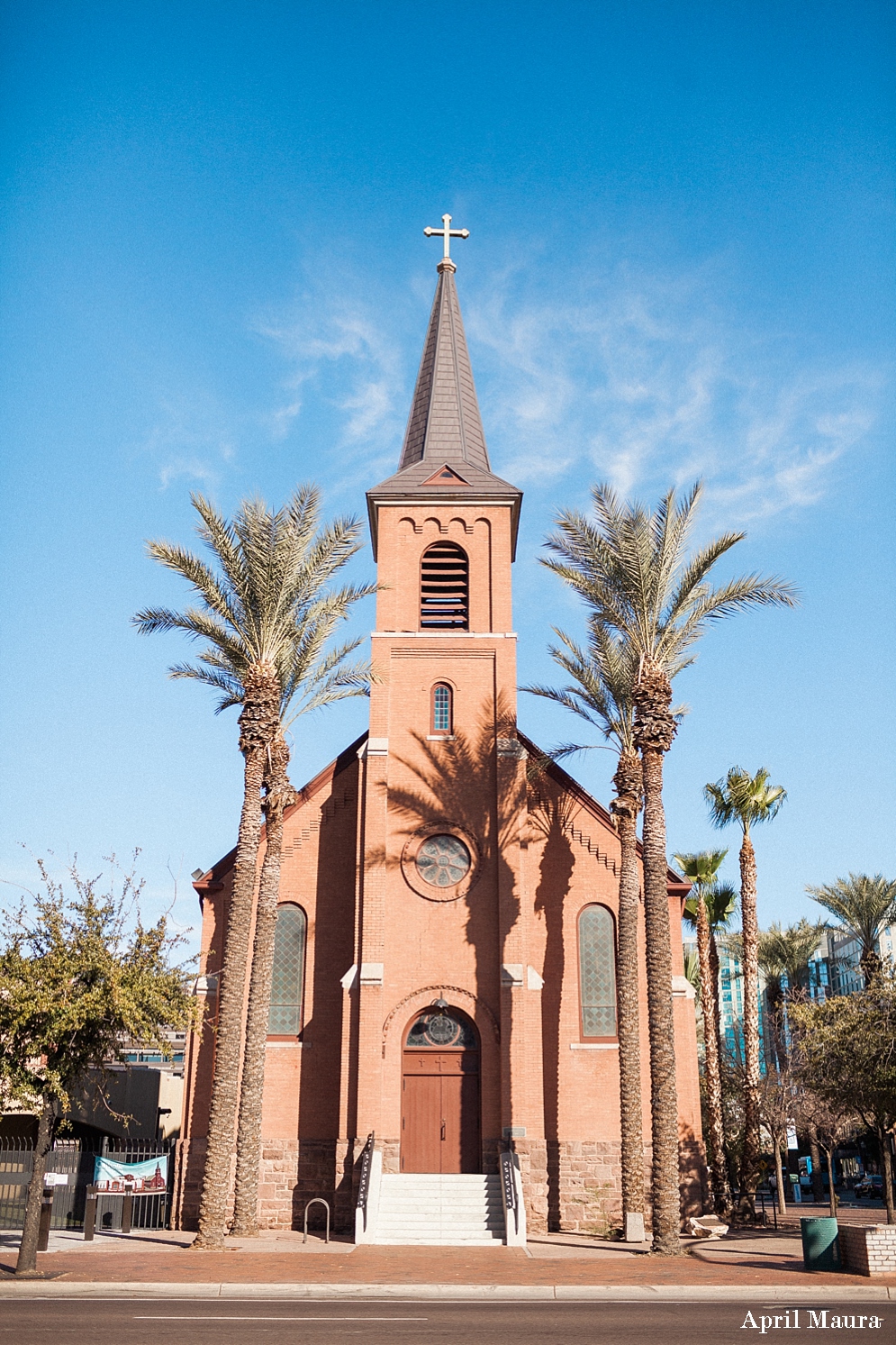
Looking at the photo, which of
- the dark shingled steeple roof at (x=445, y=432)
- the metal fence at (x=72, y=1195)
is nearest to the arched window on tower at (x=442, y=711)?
the dark shingled steeple roof at (x=445, y=432)

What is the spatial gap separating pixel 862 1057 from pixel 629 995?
534 cm

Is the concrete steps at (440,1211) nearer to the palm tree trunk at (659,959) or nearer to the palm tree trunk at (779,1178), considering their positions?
the palm tree trunk at (659,959)

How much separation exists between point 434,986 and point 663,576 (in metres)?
10.6

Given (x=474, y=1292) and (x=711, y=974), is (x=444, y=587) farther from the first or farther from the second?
(x=474, y=1292)

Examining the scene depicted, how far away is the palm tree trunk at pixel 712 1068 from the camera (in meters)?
30.3

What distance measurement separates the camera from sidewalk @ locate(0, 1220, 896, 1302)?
49.9 ft

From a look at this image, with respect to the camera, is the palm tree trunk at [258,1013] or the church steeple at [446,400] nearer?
the palm tree trunk at [258,1013]

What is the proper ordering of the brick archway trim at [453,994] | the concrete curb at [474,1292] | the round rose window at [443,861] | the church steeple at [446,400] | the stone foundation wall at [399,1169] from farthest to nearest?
the church steeple at [446,400] < the round rose window at [443,861] < the brick archway trim at [453,994] < the stone foundation wall at [399,1169] < the concrete curb at [474,1292]

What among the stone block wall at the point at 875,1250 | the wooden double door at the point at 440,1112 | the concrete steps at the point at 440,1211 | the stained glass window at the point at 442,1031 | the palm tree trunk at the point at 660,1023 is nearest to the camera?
the stone block wall at the point at 875,1250

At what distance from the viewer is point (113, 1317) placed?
41.8 feet

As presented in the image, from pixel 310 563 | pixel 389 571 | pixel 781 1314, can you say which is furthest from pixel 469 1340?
pixel 389 571

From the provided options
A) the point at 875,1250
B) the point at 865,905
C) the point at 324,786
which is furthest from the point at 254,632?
the point at 865,905

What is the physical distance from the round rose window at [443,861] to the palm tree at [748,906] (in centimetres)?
730

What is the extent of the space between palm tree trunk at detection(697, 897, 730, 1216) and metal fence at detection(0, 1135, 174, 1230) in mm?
14352
